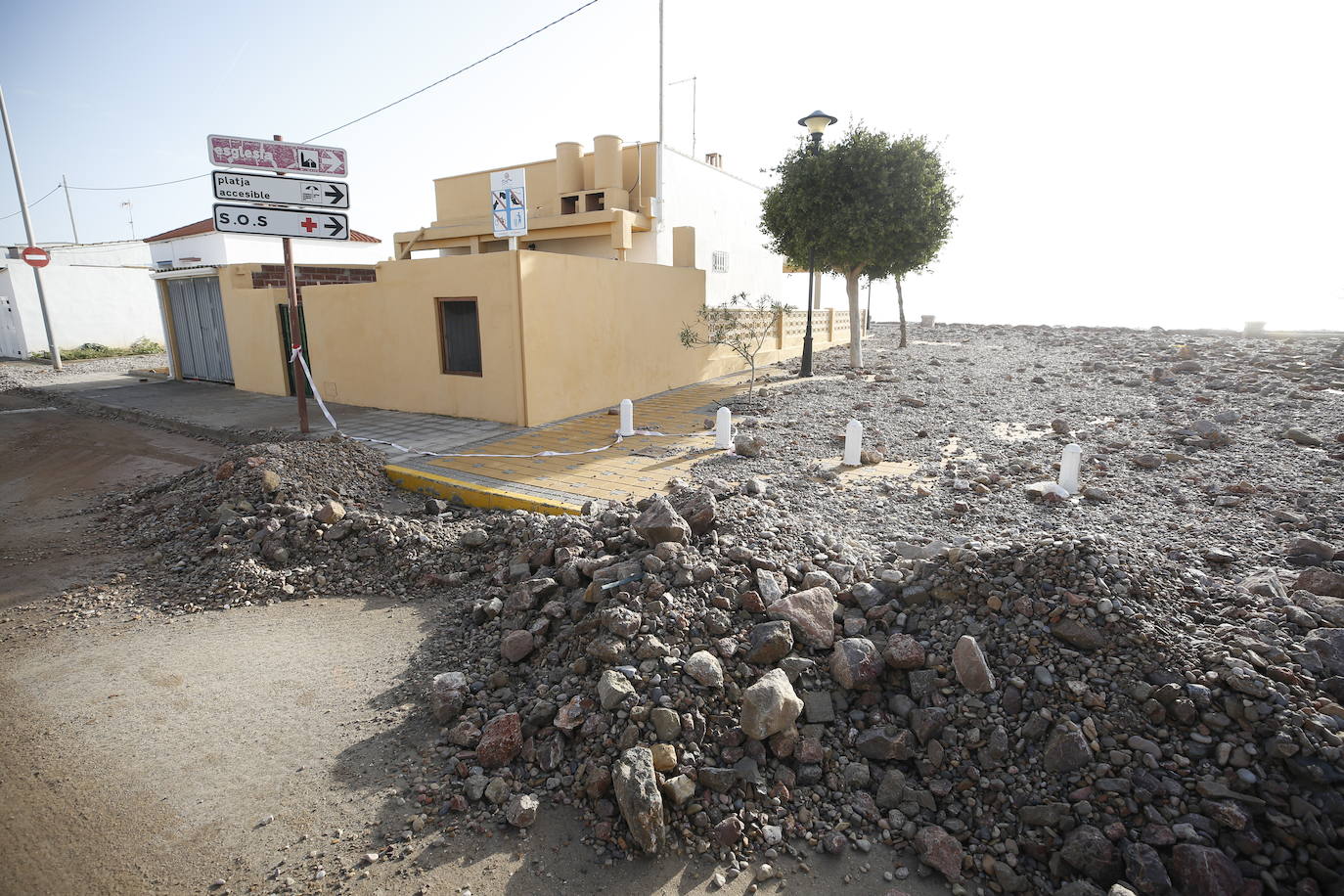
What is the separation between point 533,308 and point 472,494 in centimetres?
376

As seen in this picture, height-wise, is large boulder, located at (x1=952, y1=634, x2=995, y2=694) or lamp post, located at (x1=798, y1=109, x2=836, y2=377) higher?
lamp post, located at (x1=798, y1=109, x2=836, y2=377)

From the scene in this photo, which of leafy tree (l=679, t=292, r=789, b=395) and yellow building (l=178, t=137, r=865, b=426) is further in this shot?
leafy tree (l=679, t=292, r=789, b=395)

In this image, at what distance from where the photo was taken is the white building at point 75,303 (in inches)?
942

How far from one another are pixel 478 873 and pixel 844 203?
14.1 metres

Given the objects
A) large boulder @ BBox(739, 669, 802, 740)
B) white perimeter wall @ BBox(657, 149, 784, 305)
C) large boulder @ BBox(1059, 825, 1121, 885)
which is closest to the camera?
large boulder @ BBox(1059, 825, 1121, 885)

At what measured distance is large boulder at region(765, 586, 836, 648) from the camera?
12.2 feet

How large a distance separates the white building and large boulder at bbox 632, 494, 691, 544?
26.8 m

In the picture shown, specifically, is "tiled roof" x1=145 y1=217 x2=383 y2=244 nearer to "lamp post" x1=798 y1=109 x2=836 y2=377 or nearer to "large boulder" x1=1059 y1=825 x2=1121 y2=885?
"lamp post" x1=798 y1=109 x2=836 y2=377

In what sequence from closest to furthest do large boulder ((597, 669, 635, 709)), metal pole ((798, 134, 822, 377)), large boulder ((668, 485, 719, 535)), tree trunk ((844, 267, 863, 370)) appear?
1. large boulder ((597, 669, 635, 709))
2. large boulder ((668, 485, 719, 535))
3. metal pole ((798, 134, 822, 377))
4. tree trunk ((844, 267, 863, 370))

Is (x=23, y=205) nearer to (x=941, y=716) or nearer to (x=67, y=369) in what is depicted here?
(x=67, y=369)

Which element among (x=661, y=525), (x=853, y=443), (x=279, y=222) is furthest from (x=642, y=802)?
(x=279, y=222)

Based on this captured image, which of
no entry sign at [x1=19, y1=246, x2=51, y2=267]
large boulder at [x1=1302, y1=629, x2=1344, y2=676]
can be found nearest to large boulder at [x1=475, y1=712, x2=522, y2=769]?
large boulder at [x1=1302, y1=629, x2=1344, y2=676]

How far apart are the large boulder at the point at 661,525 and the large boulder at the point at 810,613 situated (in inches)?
32.5

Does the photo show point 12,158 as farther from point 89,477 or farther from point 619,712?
point 619,712
